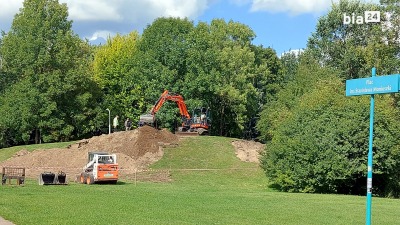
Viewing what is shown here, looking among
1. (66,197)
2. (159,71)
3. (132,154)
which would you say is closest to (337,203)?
(66,197)

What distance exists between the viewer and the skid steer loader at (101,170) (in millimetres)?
36531

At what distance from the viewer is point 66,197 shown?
2470cm

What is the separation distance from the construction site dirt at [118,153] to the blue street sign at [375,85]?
111ft

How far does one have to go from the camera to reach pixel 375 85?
40.6 feet

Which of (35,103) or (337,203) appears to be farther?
(35,103)

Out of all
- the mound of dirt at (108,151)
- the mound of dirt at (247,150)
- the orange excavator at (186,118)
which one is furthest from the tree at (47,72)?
the mound of dirt at (247,150)

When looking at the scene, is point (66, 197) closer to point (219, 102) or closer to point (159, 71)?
point (159, 71)

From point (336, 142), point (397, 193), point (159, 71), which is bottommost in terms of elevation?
point (397, 193)

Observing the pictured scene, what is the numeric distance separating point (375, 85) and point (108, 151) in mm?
41803

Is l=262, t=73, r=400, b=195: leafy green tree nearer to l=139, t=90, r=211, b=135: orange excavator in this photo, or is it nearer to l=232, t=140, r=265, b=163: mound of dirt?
l=232, t=140, r=265, b=163: mound of dirt

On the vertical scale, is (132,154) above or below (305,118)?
below

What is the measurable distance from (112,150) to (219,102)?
1065 inches

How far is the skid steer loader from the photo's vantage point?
36531 mm

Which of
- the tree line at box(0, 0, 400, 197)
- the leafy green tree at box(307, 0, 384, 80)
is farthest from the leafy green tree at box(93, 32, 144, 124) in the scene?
the leafy green tree at box(307, 0, 384, 80)
